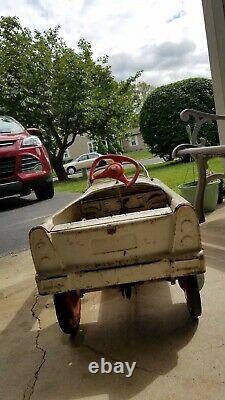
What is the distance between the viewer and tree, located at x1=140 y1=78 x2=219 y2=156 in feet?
50.7

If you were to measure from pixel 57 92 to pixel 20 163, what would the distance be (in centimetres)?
1184

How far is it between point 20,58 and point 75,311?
1887cm

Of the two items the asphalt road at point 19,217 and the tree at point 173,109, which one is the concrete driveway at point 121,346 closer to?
the asphalt road at point 19,217

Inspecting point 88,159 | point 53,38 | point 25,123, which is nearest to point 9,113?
point 25,123

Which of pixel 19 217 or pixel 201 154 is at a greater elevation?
pixel 201 154

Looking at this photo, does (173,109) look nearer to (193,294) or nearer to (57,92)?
(57,92)

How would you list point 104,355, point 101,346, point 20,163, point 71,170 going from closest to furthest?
point 104,355 < point 101,346 < point 20,163 < point 71,170

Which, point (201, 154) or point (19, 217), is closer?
point (201, 154)

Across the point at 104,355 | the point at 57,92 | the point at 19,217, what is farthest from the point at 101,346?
the point at 57,92

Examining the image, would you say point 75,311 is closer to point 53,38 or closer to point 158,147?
point 158,147

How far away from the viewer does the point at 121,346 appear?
8.01ft

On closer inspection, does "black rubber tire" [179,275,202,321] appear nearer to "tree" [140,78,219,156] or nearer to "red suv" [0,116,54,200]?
"red suv" [0,116,54,200]

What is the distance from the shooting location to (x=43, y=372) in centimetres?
228

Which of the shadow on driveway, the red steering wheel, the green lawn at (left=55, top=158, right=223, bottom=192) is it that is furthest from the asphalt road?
the shadow on driveway
